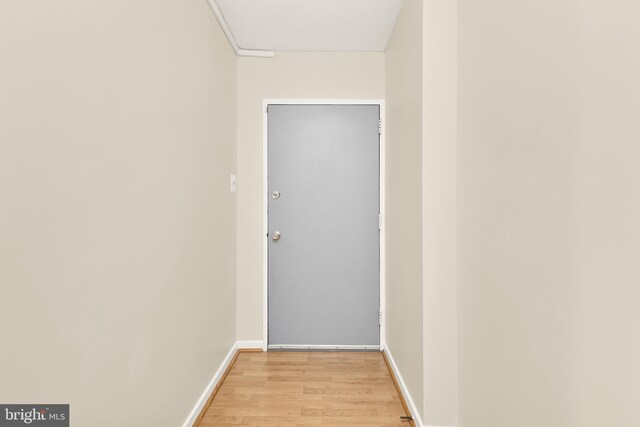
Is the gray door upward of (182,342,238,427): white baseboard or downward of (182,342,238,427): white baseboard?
upward

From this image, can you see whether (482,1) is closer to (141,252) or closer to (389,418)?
(141,252)

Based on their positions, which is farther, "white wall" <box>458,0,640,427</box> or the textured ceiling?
the textured ceiling

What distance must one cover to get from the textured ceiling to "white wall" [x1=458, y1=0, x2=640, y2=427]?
1.07 metres

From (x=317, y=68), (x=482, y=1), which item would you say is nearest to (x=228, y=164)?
(x=317, y=68)

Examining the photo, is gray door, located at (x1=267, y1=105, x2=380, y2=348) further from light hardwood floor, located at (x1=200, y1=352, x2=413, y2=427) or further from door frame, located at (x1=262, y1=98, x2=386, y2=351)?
light hardwood floor, located at (x1=200, y1=352, x2=413, y2=427)

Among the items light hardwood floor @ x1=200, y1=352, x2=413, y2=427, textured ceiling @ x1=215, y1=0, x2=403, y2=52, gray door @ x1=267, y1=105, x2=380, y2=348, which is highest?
textured ceiling @ x1=215, y1=0, x2=403, y2=52

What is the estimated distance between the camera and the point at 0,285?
0.85 m

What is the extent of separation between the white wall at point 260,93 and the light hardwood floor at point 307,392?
50 cm

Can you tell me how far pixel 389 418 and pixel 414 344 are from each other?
1.58 feet

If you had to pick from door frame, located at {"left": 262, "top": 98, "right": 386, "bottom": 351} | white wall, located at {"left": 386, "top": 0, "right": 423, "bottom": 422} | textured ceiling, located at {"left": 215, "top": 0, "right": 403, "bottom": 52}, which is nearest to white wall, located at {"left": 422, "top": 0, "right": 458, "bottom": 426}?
white wall, located at {"left": 386, "top": 0, "right": 423, "bottom": 422}

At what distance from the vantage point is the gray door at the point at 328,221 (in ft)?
10.3

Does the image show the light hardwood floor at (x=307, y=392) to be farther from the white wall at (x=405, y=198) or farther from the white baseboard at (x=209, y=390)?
the white wall at (x=405, y=198)

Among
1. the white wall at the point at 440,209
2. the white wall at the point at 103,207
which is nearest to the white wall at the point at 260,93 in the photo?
the white wall at the point at 103,207

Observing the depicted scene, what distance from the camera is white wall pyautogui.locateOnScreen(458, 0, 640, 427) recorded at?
2.77ft
